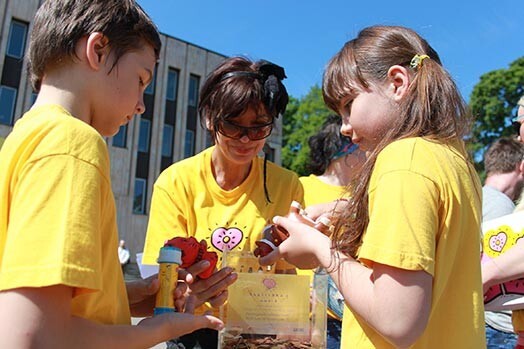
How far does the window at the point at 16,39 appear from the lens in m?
20.0

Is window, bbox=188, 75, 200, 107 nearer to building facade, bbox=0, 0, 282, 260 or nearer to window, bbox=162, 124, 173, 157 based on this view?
building facade, bbox=0, 0, 282, 260

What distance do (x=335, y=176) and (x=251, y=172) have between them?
0.90 meters

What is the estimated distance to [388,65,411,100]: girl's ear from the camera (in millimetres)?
1602

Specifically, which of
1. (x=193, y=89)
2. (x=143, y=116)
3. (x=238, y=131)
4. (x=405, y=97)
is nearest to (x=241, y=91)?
(x=238, y=131)

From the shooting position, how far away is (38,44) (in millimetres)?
1353

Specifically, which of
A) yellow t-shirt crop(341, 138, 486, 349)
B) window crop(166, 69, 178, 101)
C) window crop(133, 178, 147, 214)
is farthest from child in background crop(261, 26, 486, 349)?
window crop(166, 69, 178, 101)

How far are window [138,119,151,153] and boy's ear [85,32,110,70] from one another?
22.6 m

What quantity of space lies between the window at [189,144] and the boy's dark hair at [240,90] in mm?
22415

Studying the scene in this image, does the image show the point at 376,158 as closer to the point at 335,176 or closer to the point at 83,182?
the point at 83,182

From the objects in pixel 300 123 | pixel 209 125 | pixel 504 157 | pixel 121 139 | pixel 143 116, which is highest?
pixel 300 123

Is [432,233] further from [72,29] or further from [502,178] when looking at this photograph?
[502,178]

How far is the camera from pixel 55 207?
103cm

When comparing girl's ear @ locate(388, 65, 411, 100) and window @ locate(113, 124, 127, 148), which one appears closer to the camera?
girl's ear @ locate(388, 65, 411, 100)

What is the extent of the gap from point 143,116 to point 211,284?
22.7 m
